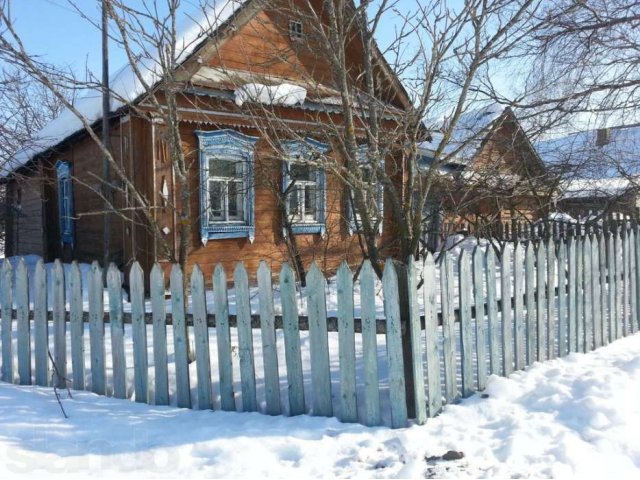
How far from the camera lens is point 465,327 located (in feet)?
12.5

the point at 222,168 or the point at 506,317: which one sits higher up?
the point at 222,168

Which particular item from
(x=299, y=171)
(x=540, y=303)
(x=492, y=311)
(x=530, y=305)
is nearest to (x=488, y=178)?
(x=540, y=303)

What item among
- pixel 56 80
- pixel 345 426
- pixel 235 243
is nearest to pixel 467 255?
pixel 345 426

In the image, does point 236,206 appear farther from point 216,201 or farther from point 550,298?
point 550,298

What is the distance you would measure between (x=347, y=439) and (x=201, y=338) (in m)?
1.37

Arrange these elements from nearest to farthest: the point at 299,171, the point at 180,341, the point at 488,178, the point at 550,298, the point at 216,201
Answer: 1. the point at 180,341
2. the point at 550,298
3. the point at 488,178
4. the point at 299,171
5. the point at 216,201

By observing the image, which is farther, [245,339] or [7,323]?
[7,323]

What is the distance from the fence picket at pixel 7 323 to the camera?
4750 mm

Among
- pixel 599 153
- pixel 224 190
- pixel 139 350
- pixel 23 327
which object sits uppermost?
pixel 599 153

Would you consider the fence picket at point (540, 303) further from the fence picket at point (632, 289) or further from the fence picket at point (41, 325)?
the fence picket at point (41, 325)

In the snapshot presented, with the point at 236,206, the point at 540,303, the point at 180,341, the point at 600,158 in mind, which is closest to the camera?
the point at 180,341

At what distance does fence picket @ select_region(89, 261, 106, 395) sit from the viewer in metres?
4.23

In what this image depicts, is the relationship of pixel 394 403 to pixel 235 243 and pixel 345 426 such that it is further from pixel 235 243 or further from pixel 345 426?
pixel 235 243

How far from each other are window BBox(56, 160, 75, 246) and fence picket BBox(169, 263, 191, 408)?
30.7ft
